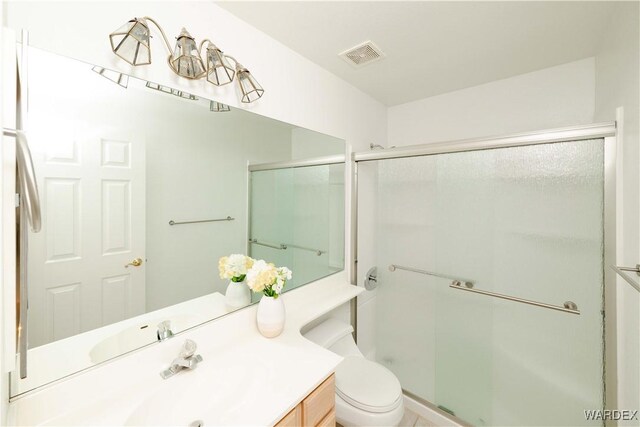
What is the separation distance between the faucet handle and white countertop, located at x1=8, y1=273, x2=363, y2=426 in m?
0.06

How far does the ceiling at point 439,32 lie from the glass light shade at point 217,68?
0.85ft

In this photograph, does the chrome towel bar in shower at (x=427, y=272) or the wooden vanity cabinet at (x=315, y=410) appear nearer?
the wooden vanity cabinet at (x=315, y=410)

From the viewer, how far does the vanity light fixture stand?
2.74 ft

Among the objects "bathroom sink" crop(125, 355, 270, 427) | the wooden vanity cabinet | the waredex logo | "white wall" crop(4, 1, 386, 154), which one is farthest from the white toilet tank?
"white wall" crop(4, 1, 386, 154)

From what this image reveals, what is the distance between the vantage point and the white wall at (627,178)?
36.3 inches

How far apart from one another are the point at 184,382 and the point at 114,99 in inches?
40.1

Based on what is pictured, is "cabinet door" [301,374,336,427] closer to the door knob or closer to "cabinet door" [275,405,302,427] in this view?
"cabinet door" [275,405,302,427]

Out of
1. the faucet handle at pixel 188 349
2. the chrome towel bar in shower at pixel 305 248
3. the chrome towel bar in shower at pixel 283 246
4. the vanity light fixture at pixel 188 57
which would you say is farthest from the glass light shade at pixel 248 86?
the faucet handle at pixel 188 349

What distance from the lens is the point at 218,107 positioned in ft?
3.76

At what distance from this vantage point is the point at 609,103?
1211mm

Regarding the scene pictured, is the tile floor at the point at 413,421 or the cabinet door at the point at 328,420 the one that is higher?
the cabinet door at the point at 328,420

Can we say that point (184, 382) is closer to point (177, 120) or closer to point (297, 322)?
point (297, 322)

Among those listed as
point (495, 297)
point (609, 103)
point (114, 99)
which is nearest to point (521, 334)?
point (495, 297)

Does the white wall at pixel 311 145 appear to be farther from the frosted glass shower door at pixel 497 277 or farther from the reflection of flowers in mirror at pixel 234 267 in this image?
the reflection of flowers in mirror at pixel 234 267
